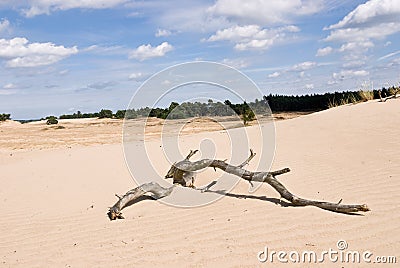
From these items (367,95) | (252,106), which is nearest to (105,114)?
(367,95)

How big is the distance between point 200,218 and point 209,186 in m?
1.63

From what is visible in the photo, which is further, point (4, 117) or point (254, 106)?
point (4, 117)

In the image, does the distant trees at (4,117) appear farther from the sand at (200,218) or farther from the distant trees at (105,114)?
the sand at (200,218)

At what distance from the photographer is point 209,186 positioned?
6.78 meters

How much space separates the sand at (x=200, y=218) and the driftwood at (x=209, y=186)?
111 millimetres

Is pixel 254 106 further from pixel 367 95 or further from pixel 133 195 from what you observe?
pixel 367 95

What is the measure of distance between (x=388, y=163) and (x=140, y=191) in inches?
190

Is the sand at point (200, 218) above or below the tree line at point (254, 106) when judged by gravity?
below

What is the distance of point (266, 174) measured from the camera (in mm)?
5941

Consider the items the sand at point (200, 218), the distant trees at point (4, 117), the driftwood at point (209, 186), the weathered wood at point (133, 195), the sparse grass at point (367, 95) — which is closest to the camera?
the sand at point (200, 218)

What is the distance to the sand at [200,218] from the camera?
4152 millimetres

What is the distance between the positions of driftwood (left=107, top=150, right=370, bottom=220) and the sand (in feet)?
0.37

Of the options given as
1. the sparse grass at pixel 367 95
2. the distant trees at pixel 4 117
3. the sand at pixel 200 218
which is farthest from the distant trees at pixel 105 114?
the sand at pixel 200 218

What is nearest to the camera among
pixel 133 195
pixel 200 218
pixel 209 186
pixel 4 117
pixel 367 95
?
pixel 200 218
